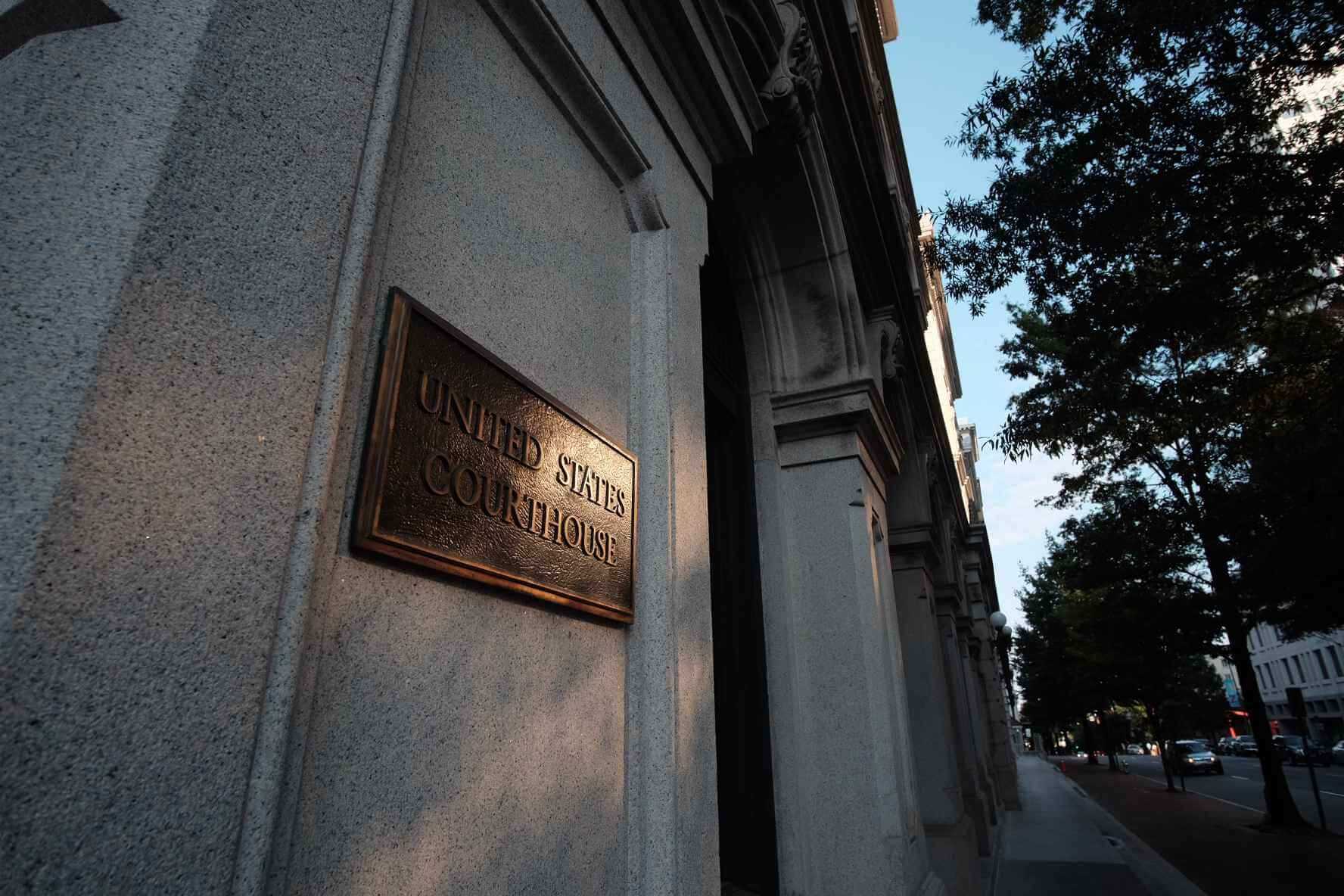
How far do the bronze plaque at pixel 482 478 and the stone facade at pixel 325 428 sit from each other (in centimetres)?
5

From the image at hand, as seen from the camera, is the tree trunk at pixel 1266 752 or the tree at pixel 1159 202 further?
the tree trunk at pixel 1266 752

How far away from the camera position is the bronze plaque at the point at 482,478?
1.45 meters

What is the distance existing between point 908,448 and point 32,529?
9.59 metres

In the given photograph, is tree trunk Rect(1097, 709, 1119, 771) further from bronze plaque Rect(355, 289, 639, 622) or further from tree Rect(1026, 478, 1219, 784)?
bronze plaque Rect(355, 289, 639, 622)

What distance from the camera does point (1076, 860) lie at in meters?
11.7

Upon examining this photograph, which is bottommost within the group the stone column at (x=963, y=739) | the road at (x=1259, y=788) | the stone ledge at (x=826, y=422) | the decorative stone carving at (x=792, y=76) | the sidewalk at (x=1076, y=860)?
the road at (x=1259, y=788)

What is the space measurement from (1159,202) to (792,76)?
4.56 meters

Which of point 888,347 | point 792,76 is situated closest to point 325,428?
point 792,76

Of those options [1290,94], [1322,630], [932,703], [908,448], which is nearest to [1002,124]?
[1290,94]

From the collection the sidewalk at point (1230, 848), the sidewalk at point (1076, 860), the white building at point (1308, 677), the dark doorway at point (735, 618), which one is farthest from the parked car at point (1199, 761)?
the dark doorway at point (735, 618)

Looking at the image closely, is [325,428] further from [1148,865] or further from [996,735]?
[996,735]

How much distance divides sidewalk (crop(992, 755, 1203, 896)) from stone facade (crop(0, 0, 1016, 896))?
10.1m

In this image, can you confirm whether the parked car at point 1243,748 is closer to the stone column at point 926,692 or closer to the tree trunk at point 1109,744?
the tree trunk at point 1109,744

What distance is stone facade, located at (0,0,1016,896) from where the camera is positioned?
905mm
